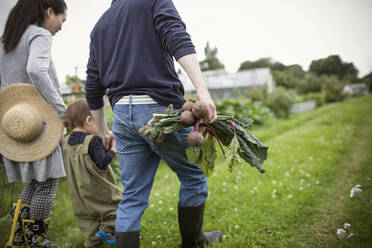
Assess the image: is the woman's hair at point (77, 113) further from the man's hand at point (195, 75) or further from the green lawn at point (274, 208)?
the man's hand at point (195, 75)

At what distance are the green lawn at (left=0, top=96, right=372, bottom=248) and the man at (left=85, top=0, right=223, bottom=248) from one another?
56 centimetres

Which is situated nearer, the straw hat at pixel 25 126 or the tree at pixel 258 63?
the straw hat at pixel 25 126

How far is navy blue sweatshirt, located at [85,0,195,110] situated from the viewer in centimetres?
131

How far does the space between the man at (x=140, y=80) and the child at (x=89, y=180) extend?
0.64 metres

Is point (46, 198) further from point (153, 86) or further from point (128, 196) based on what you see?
point (153, 86)

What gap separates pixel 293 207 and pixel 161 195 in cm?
166

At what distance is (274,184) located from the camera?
321cm

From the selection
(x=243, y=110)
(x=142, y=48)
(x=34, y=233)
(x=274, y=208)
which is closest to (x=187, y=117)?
(x=142, y=48)

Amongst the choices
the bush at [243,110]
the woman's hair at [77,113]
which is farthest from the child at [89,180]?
the bush at [243,110]

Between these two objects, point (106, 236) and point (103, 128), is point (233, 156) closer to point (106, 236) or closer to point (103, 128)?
point (103, 128)

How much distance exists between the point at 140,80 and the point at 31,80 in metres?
1.17

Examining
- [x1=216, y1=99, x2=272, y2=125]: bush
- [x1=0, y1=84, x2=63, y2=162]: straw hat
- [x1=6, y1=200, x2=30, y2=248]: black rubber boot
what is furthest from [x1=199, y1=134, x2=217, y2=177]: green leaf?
[x1=216, y1=99, x2=272, y2=125]: bush

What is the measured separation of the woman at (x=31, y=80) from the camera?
6.40ft

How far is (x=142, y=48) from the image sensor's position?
1.37 m
